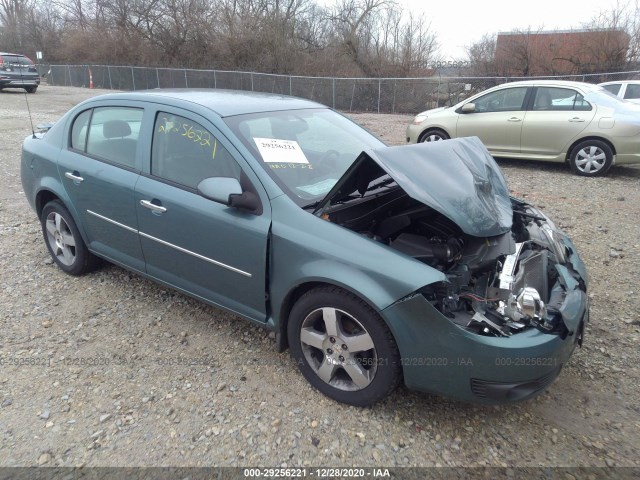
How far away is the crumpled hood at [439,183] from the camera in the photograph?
2.48m

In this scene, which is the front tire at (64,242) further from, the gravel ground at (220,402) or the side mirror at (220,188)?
the side mirror at (220,188)

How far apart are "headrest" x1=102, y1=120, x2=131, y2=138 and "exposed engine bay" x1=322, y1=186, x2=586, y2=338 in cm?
185

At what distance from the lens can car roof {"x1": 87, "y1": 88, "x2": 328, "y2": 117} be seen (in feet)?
10.2

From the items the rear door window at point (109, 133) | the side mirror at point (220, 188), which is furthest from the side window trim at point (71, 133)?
the side mirror at point (220, 188)

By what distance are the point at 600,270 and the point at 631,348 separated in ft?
4.44

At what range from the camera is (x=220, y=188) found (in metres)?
2.65

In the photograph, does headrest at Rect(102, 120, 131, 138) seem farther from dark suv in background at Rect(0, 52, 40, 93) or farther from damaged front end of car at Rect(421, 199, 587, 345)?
dark suv in background at Rect(0, 52, 40, 93)

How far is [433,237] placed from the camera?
9.22ft

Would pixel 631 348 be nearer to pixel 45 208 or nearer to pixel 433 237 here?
pixel 433 237

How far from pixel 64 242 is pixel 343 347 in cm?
292

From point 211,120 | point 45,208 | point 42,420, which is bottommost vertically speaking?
point 42,420

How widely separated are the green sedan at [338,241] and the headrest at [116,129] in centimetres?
2

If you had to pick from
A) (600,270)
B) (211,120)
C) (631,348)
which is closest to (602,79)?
(600,270)

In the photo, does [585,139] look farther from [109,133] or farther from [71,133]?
[71,133]
